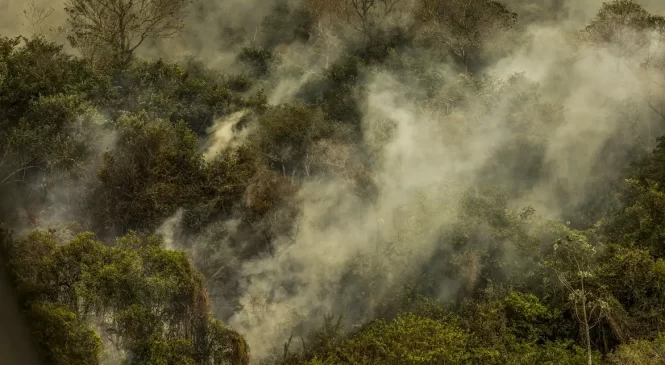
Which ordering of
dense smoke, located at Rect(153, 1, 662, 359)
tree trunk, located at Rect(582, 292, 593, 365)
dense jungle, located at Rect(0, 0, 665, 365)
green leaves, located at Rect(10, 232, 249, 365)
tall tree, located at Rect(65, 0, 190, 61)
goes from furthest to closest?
tall tree, located at Rect(65, 0, 190, 61) < dense smoke, located at Rect(153, 1, 662, 359) < dense jungle, located at Rect(0, 0, 665, 365) < tree trunk, located at Rect(582, 292, 593, 365) < green leaves, located at Rect(10, 232, 249, 365)

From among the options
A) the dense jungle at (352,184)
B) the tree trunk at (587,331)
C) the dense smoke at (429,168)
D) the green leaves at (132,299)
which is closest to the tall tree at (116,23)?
the dense jungle at (352,184)

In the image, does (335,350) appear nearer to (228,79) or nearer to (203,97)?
(203,97)

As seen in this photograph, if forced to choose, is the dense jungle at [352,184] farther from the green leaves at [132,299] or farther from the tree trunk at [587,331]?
the tree trunk at [587,331]

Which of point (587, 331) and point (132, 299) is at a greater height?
point (132, 299)

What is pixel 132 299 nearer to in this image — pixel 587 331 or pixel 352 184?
pixel 352 184

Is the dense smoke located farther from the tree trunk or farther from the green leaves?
the tree trunk

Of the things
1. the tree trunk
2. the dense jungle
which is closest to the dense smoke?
the dense jungle

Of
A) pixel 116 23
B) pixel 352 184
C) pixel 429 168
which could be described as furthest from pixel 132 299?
pixel 116 23

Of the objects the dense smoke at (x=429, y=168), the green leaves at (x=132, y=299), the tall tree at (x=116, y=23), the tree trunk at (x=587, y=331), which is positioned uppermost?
the tall tree at (x=116, y=23)

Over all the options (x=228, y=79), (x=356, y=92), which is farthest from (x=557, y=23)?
(x=228, y=79)
